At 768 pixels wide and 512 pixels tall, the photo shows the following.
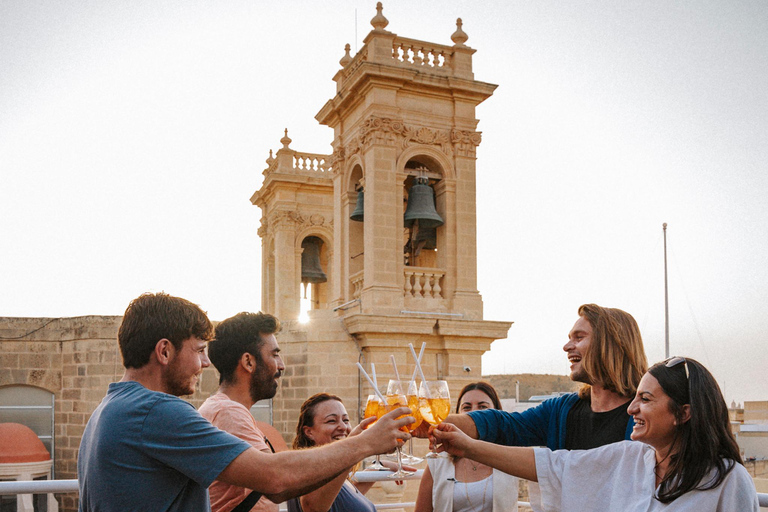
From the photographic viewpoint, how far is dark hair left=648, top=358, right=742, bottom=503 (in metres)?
2.36

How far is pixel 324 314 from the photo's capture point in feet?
49.5

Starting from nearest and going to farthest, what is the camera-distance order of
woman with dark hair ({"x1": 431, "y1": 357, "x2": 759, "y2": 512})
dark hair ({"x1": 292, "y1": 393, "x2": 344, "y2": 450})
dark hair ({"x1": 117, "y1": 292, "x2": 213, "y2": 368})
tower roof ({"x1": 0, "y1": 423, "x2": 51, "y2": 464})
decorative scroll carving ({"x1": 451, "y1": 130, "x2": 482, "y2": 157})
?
dark hair ({"x1": 117, "y1": 292, "x2": 213, "y2": 368}) → woman with dark hair ({"x1": 431, "y1": 357, "x2": 759, "y2": 512}) → dark hair ({"x1": 292, "y1": 393, "x2": 344, "y2": 450}) → tower roof ({"x1": 0, "y1": 423, "x2": 51, "y2": 464}) → decorative scroll carving ({"x1": 451, "y1": 130, "x2": 482, "y2": 157})

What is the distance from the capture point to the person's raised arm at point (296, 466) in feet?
6.86

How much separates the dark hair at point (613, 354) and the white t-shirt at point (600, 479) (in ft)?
1.05

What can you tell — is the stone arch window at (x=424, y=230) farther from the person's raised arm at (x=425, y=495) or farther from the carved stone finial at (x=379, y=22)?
the person's raised arm at (x=425, y=495)

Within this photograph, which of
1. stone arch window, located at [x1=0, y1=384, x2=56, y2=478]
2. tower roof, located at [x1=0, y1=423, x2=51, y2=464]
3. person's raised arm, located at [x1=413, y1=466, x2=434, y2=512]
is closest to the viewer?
person's raised arm, located at [x1=413, y1=466, x2=434, y2=512]

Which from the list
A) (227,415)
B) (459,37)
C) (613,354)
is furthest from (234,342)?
(459,37)

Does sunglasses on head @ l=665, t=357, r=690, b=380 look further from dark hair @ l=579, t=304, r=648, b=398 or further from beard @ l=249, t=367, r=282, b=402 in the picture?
beard @ l=249, t=367, r=282, b=402

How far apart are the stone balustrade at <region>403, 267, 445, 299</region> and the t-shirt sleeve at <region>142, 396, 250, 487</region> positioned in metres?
11.2

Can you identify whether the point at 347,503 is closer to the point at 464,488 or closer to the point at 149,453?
the point at 464,488

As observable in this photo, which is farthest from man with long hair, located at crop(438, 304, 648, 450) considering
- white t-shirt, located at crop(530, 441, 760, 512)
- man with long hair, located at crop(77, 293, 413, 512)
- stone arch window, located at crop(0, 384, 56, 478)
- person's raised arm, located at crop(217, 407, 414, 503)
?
stone arch window, located at crop(0, 384, 56, 478)

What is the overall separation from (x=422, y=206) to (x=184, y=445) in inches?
454

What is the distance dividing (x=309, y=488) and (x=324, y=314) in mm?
12928

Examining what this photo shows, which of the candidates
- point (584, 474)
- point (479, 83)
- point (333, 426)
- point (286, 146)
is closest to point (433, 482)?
point (333, 426)
